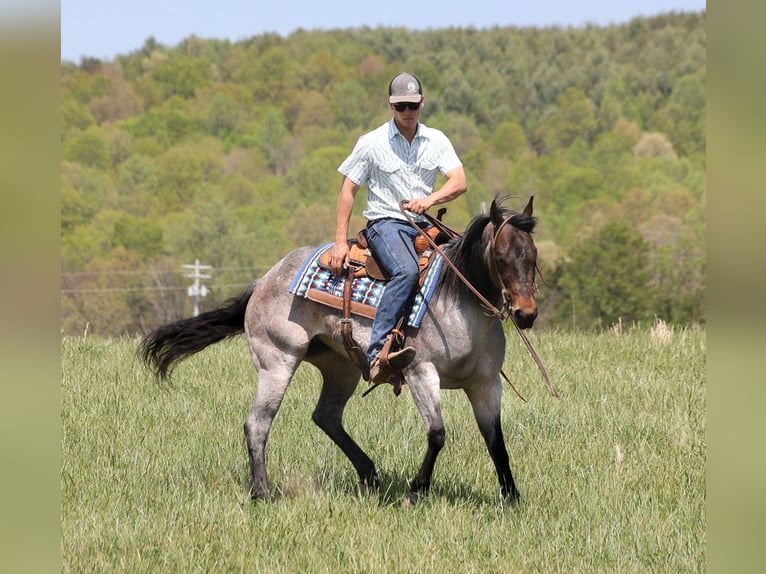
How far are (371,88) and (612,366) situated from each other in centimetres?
13398

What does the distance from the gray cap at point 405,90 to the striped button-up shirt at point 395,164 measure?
0.77ft

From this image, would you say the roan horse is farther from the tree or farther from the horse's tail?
the tree

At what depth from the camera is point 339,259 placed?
7254 millimetres

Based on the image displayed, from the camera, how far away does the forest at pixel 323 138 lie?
89062 mm

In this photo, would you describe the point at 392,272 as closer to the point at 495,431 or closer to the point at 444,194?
the point at 444,194

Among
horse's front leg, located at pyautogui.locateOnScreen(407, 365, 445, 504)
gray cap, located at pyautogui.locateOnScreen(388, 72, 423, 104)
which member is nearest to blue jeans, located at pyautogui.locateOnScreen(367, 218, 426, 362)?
horse's front leg, located at pyautogui.locateOnScreen(407, 365, 445, 504)

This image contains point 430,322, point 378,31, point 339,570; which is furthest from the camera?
point 378,31

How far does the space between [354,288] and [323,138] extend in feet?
405

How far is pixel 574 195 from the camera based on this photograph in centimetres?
11506

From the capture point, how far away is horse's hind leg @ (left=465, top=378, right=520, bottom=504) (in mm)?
6949

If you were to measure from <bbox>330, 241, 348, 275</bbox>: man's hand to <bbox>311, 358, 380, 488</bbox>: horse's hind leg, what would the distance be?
944 millimetres
